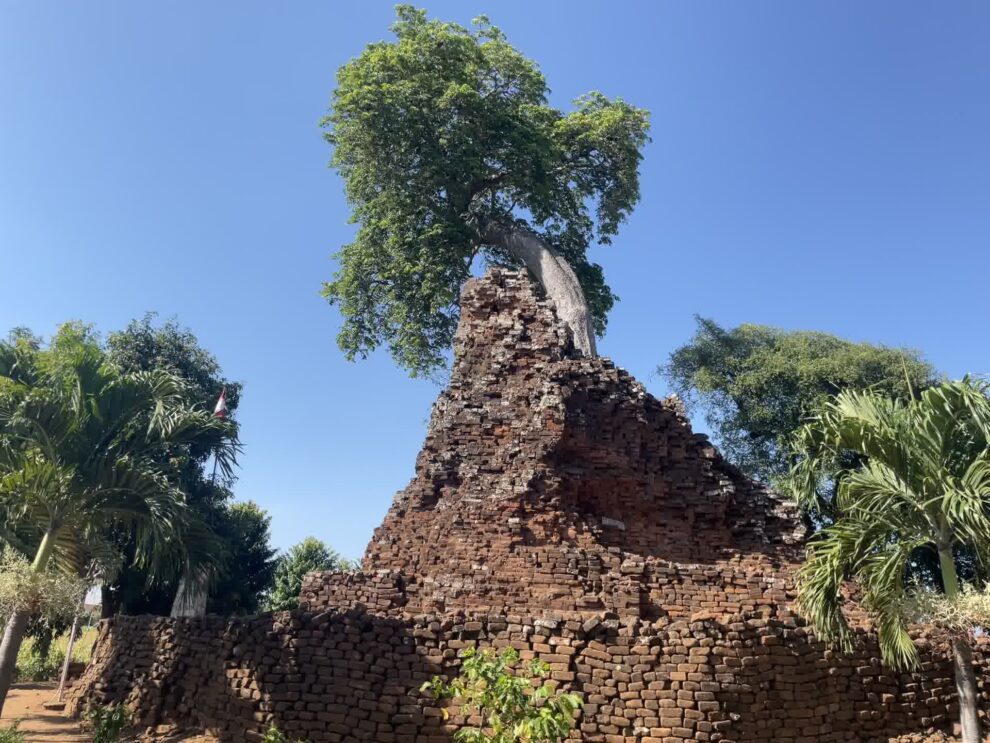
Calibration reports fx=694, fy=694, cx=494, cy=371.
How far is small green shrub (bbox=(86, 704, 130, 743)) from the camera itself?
8977 millimetres

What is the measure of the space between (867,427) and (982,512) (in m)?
1.25

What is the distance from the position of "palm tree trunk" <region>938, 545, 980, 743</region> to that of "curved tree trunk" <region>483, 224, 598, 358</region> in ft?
35.8

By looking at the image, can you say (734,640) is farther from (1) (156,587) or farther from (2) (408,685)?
(1) (156,587)

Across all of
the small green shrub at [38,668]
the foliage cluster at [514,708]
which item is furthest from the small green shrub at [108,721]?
the small green shrub at [38,668]

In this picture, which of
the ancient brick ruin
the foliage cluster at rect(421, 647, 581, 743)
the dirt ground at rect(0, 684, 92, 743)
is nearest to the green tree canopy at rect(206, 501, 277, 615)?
the dirt ground at rect(0, 684, 92, 743)

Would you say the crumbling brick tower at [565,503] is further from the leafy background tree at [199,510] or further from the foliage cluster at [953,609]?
the leafy background tree at [199,510]

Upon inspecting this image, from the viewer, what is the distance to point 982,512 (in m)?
6.45

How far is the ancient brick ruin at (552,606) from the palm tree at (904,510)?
1247 mm

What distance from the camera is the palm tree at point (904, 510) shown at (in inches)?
265

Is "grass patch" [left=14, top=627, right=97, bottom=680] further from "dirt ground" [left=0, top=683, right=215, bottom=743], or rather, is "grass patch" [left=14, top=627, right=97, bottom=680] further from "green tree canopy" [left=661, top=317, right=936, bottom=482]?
"green tree canopy" [left=661, top=317, right=936, bottom=482]

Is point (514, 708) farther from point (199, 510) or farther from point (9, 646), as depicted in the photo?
point (199, 510)

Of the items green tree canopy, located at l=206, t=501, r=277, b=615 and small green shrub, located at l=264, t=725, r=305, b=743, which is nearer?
small green shrub, located at l=264, t=725, r=305, b=743

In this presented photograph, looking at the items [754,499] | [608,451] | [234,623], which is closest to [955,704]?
[754,499]

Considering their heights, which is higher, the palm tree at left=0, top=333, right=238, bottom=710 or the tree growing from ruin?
the tree growing from ruin
